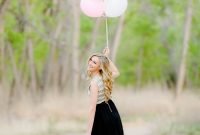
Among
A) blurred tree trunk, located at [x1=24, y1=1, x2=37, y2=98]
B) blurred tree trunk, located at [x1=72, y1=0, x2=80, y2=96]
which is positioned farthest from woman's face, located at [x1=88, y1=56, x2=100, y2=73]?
blurred tree trunk, located at [x1=72, y1=0, x2=80, y2=96]

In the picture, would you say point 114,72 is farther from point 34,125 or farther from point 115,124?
point 34,125

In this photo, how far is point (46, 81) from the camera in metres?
26.4

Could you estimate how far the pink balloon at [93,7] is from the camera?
34.6 ft

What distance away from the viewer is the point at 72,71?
25406mm

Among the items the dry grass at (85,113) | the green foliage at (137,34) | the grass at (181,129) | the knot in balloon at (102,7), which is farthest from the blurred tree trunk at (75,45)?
the knot in balloon at (102,7)

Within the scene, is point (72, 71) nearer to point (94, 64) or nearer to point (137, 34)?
point (137, 34)

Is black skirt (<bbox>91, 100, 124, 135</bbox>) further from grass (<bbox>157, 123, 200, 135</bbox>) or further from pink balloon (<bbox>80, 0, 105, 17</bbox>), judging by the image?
grass (<bbox>157, 123, 200, 135</bbox>)

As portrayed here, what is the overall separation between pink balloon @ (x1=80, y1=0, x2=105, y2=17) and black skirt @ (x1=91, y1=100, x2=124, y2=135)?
224cm

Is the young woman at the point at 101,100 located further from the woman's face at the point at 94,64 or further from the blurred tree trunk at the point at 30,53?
the blurred tree trunk at the point at 30,53

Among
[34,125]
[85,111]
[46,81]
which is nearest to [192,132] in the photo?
[34,125]

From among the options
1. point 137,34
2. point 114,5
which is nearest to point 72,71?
point 137,34

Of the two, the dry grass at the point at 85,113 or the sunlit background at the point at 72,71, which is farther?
the sunlit background at the point at 72,71

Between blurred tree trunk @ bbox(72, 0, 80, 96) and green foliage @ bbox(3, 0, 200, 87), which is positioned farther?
green foliage @ bbox(3, 0, 200, 87)

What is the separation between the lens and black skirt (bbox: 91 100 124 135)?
28.7 feet
